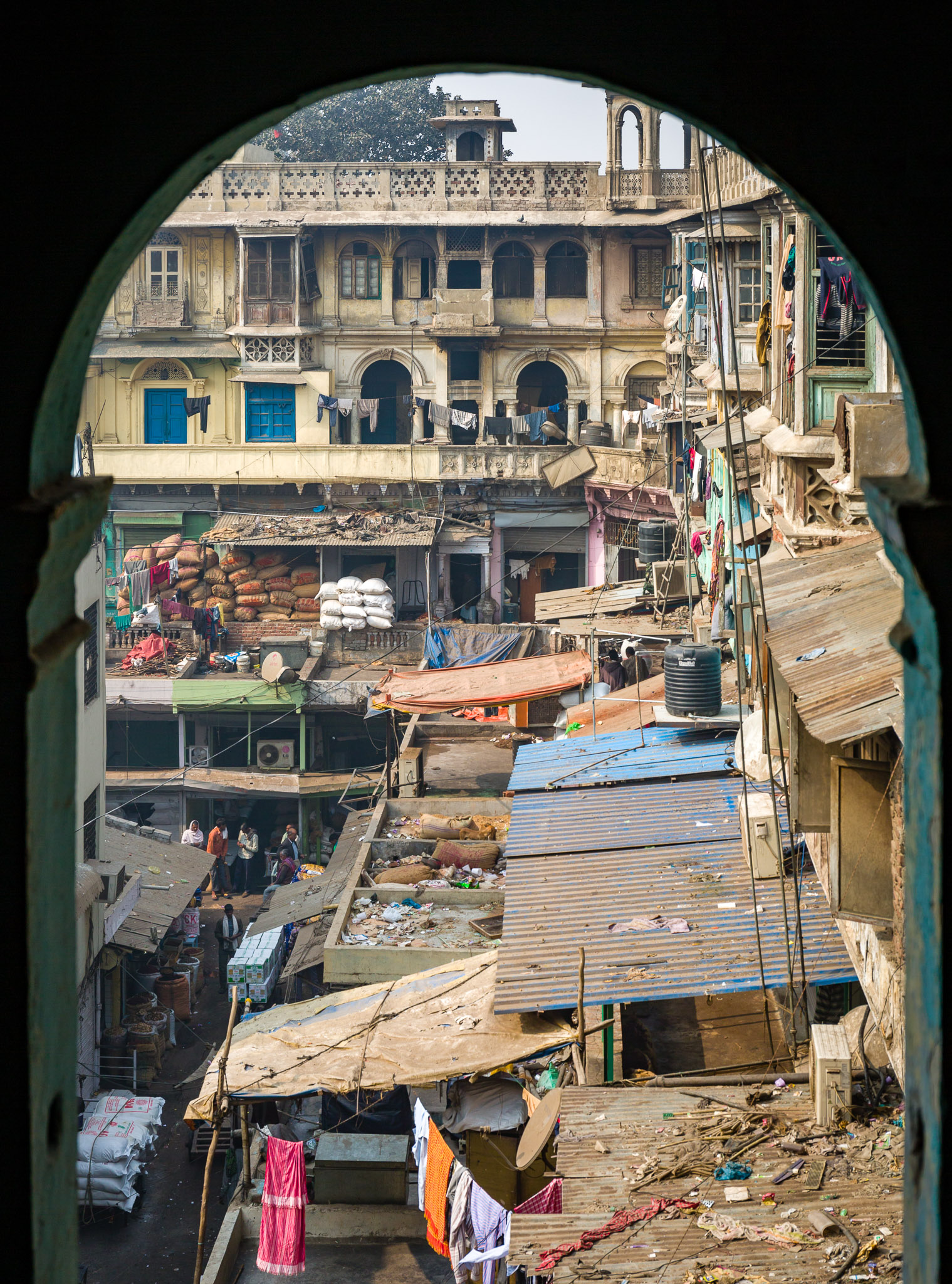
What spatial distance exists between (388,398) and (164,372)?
6077mm

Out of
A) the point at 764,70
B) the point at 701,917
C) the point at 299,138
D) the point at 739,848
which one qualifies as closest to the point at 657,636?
the point at 739,848

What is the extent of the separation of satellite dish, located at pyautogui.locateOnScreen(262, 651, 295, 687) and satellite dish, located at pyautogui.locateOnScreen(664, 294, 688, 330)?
1127cm

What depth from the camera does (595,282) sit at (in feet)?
114

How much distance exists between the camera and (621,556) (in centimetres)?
3409

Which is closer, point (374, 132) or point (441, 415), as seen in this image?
point (441, 415)

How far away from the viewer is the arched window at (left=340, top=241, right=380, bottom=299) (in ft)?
114

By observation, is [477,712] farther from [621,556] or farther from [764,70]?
[764,70]

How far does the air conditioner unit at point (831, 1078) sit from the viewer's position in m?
7.56

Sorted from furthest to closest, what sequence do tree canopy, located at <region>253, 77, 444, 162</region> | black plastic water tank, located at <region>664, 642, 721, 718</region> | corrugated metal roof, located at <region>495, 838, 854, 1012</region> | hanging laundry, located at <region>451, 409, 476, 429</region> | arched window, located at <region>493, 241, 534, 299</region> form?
tree canopy, located at <region>253, 77, 444, 162</region> → arched window, located at <region>493, 241, 534, 299</region> → hanging laundry, located at <region>451, 409, 476, 429</region> → black plastic water tank, located at <region>664, 642, 721, 718</region> → corrugated metal roof, located at <region>495, 838, 854, 1012</region>

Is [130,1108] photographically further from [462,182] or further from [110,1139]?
[462,182]

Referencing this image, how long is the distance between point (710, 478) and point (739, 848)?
13.4 metres

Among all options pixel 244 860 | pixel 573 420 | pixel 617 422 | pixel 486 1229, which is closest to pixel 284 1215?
pixel 486 1229

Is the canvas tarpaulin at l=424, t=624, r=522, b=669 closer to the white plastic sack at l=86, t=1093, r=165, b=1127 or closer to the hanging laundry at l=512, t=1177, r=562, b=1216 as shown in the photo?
the white plastic sack at l=86, t=1093, r=165, b=1127

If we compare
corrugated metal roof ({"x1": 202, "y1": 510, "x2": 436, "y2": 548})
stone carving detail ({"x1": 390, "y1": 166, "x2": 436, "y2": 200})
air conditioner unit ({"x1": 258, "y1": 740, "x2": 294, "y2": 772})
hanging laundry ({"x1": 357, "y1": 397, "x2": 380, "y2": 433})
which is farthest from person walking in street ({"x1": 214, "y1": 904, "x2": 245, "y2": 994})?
stone carving detail ({"x1": 390, "y1": 166, "x2": 436, "y2": 200})
